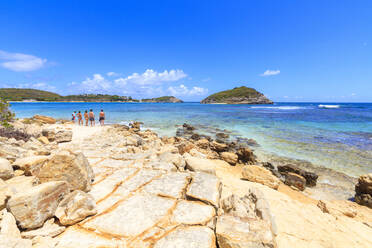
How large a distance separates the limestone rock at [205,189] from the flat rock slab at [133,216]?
1.50 feet

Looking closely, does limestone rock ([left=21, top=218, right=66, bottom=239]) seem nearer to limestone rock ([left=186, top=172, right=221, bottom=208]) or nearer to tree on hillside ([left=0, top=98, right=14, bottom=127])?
limestone rock ([left=186, top=172, right=221, bottom=208])

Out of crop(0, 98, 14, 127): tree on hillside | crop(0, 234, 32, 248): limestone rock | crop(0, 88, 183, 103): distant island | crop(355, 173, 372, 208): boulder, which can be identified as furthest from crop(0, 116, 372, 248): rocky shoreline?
crop(0, 88, 183, 103): distant island

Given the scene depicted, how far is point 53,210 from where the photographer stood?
2438 millimetres

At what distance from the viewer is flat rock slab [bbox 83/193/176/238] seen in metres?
2.29

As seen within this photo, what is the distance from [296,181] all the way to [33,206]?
8.32 metres

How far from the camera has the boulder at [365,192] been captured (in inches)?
219

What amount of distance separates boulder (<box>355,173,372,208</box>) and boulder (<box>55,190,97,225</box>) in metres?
8.39

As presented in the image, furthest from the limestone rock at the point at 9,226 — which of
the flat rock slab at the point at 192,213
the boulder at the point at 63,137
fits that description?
the boulder at the point at 63,137

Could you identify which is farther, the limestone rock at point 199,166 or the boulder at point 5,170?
the limestone rock at point 199,166

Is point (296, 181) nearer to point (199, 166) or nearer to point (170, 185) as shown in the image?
point (199, 166)

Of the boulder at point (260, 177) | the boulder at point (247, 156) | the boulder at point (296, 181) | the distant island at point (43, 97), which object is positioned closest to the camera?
the boulder at point (260, 177)

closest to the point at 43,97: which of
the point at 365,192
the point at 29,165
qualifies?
the point at 29,165

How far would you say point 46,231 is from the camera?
2201mm

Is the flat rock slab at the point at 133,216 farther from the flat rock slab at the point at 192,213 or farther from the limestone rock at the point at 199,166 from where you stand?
the limestone rock at the point at 199,166
